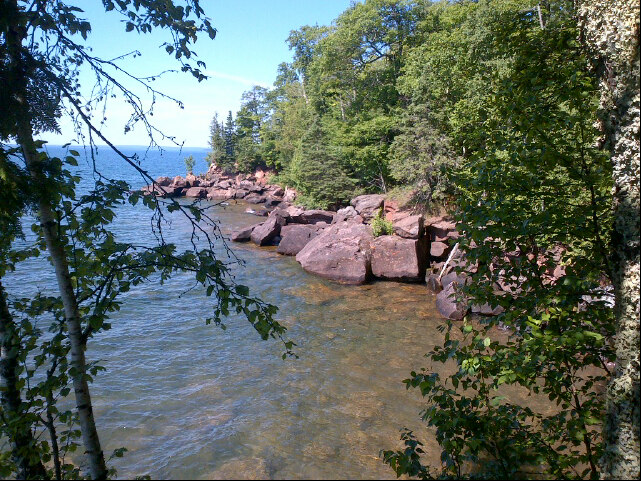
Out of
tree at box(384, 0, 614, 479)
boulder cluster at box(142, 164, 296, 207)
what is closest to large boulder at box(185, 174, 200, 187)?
boulder cluster at box(142, 164, 296, 207)

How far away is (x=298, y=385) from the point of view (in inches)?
425

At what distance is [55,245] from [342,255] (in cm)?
1686

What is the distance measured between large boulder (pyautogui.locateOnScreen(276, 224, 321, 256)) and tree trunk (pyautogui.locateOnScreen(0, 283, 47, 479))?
65.9ft

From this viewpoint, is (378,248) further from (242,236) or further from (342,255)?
(242,236)

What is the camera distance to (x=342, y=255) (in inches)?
782

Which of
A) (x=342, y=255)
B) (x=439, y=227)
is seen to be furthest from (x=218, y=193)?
(x=439, y=227)

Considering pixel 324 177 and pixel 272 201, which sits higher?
pixel 324 177

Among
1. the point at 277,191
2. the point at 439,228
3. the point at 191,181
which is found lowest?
the point at 439,228

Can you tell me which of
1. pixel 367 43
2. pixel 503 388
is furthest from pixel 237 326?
pixel 367 43

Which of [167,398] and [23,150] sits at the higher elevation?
[23,150]

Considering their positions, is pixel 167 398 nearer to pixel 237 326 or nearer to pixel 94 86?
pixel 237 326

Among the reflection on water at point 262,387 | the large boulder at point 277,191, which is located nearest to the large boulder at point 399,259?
the reflection on water at point 262,387

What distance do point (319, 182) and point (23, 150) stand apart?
28655mm

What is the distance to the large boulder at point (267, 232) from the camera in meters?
26.4
